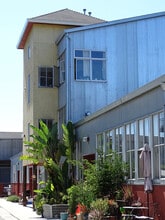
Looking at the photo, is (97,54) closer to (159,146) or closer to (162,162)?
(159,146)

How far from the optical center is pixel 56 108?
3128 cm

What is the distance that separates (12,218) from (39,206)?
54.7 inches

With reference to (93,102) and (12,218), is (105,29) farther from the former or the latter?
(12,218)

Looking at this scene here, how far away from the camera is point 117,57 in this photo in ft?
96.6

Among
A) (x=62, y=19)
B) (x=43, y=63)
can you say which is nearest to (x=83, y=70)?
(x=43, y=63)

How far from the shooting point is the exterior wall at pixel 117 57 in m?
28.8

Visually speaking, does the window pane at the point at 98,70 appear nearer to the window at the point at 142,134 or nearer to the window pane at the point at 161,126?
the window at the point at 142,134

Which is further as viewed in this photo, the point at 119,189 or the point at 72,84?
the point at 72,84

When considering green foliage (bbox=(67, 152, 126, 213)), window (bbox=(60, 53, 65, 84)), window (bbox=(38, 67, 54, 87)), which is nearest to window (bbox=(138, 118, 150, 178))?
green foliage (bbox=(67, 152, 126, 213))

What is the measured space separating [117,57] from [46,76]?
15.6 ft

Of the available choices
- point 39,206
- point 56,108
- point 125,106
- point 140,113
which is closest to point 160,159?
point 140,113

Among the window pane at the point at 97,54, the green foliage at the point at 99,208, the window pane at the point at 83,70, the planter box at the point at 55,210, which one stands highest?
the window pane at the point at 97,54

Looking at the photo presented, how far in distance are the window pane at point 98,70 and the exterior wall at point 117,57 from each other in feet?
0.91

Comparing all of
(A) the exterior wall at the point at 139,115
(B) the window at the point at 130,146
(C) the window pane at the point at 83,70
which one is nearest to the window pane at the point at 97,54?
A: (C) the window pane at the point at 83,70
